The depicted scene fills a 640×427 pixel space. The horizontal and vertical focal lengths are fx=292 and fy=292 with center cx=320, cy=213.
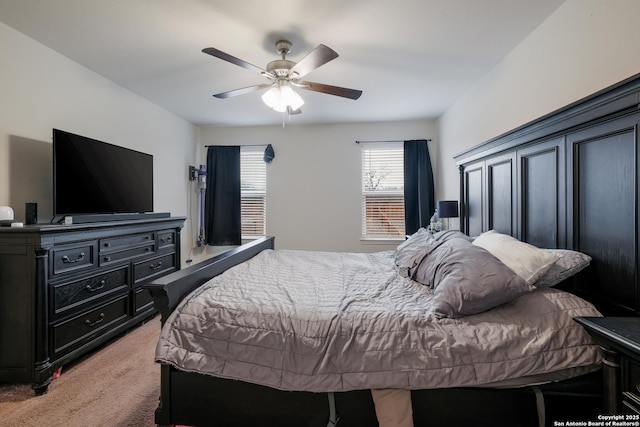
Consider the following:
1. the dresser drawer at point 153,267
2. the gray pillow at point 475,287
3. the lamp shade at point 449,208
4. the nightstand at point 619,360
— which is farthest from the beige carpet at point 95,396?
the lamp shade at point 449,208

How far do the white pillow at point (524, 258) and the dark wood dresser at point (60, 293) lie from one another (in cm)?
283

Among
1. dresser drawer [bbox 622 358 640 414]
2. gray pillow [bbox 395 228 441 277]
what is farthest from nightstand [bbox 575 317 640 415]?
gray pillow [bbox 395 228 441 277]

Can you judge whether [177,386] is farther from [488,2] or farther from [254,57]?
[488,2]

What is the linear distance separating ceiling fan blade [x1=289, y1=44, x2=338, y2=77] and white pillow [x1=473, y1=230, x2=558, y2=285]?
5.07ft

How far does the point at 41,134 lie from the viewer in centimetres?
237

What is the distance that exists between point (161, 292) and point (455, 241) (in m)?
1.76

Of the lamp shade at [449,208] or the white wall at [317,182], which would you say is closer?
the lamp shade at [449,208]

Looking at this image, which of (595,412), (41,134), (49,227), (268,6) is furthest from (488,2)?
(41,134)

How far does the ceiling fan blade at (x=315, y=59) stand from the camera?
1784 millimetres

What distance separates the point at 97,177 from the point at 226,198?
80.5 inches

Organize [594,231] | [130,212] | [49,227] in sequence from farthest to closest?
[130,212] → [49,227] → [594,231]

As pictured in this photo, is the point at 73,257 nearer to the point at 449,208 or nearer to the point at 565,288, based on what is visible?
the point at 565,288

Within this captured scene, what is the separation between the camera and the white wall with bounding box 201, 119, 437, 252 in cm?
443

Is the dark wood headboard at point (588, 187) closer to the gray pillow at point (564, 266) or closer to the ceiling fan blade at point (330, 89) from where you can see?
the gray pillow at point (564, 266)
